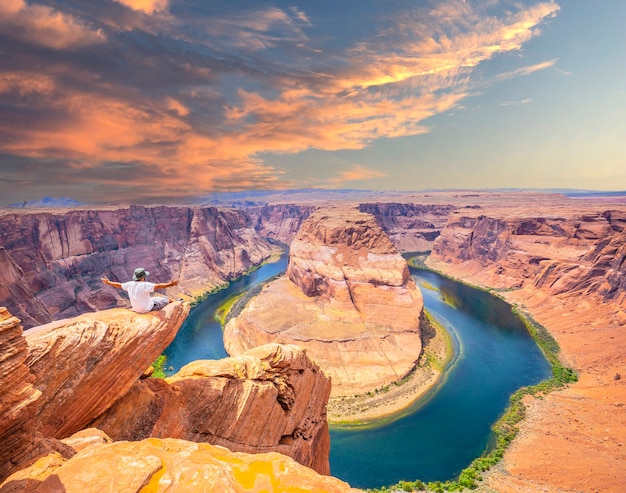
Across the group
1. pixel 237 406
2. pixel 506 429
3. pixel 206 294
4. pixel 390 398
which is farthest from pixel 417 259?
pixel 237 406

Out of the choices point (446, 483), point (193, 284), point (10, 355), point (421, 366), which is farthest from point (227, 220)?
point (10, 355)

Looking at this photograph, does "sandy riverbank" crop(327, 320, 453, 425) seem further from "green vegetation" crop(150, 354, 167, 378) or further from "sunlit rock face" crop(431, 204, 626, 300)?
"sunlit rock face" crop(431, 204, 626, 300)

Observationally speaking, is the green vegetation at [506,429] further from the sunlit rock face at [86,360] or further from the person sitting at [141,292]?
the person sitting at [141,292]

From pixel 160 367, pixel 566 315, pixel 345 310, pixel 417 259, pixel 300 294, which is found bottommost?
pixel 160 367

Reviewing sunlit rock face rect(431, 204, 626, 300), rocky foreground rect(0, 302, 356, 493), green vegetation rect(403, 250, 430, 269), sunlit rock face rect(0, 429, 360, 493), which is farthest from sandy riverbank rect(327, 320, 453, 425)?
green vegetation rect(403, 250, 430, 269)

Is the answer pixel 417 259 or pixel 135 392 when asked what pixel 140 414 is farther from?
pixel 417 259

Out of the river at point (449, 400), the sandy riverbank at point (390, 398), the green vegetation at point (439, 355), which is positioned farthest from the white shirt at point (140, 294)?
the green vegetation at point (439, 355)

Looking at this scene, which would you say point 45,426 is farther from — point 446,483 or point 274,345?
point 446,483
